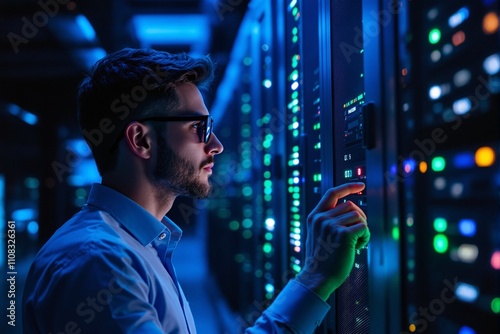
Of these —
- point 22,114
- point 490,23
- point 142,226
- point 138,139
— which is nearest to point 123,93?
point 138,139

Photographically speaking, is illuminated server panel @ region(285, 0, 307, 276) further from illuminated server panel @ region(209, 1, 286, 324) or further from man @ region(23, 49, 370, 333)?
man @ region(23, 49, 370, 333)

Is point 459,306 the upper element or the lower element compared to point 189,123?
lower

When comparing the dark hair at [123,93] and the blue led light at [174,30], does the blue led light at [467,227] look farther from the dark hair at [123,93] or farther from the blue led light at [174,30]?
the blue led light at [174,30]

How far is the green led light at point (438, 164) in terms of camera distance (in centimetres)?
71

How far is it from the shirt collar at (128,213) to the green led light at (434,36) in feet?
2.65

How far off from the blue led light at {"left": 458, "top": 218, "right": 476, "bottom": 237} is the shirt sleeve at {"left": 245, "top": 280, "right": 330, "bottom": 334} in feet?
1.37

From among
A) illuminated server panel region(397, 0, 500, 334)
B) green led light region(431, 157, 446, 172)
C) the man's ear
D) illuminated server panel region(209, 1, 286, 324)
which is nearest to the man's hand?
illuminated server panel region(397, 0, 500, 334)

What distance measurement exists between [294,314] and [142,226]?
18.5 inches

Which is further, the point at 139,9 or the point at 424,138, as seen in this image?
the point at 139,9

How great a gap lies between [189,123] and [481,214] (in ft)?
2.74

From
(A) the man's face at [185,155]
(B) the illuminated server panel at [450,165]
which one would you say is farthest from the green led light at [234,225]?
(B) the illuminated server panel at [450,165]

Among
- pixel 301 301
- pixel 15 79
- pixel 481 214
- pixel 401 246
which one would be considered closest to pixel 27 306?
pixel 301 301

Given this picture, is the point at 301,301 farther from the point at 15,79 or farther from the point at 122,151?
the point at 15,79

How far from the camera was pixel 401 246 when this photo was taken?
83 centimetres
